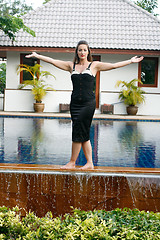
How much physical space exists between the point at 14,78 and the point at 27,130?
24.9 ft

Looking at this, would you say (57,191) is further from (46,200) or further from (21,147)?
(21,147)

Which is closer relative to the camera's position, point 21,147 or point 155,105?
point 21,147

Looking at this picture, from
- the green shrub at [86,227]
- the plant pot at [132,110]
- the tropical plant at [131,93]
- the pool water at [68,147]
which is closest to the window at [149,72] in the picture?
the tropical plant at [131,93]

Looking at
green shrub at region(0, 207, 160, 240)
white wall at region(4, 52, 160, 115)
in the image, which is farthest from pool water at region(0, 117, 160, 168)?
white wall at region(4, 52, 160, 115)

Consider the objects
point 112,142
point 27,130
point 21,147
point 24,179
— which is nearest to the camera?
point 24,179

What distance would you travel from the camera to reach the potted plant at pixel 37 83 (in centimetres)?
1548

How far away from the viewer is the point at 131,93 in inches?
610

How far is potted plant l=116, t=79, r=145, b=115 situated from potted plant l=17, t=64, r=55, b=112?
312cm

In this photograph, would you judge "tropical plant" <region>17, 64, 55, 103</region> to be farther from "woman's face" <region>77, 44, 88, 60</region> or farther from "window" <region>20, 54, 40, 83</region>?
"woman's face" <region>77, 44, 88, 60</region>

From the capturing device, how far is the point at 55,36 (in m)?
16.7

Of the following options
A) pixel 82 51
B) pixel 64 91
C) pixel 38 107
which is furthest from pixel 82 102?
pixel 64 91

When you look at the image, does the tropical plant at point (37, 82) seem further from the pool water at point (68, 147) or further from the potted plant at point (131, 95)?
the pool water at point (68, 147)

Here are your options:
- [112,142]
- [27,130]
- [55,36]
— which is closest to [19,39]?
[55,36]

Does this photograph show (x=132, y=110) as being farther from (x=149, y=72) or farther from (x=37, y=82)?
(x=37, y=82)
